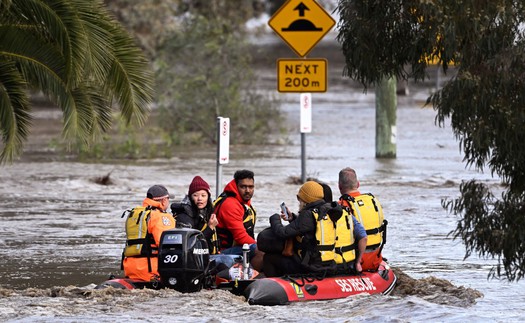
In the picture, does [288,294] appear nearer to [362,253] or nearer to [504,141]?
[362,253]

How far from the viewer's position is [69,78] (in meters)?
15.2

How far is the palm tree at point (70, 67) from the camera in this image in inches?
598

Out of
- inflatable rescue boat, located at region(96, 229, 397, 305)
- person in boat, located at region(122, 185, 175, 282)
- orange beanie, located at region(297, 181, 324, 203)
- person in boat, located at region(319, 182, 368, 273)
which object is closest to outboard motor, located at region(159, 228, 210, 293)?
inflatable rescue boat, located at region(96, 229, 397, 305)

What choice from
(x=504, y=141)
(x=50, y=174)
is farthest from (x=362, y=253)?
(x=50, y=174)

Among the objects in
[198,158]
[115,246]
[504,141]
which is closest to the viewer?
[504,141]

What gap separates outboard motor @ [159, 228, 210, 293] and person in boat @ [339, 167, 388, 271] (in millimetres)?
1668

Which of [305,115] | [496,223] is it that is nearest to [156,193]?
[496,223]

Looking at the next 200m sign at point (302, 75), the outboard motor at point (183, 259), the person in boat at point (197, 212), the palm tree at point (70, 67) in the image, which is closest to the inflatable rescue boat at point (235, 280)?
the outboard motor at point (183, 259)

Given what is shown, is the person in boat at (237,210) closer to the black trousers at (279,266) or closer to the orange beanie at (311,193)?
the black trousers at (279,266)

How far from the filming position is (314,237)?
40.0ft

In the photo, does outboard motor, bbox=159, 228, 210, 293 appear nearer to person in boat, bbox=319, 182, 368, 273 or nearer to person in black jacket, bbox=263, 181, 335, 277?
person in black jacket, bbox=263, 181, 335, 277

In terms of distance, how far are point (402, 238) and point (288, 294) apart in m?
5.51

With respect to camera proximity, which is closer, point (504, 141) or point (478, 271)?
point (504, 141)

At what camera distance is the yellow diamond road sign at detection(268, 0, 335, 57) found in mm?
20703
